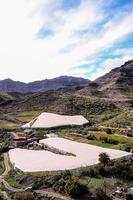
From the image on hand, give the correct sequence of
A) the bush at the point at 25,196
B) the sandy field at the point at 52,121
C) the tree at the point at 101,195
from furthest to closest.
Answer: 1. the sandy field at the point at 52,121
2. the bush at the point at 25,196
3. the tree at the point at 101,195

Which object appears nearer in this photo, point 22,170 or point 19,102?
point 22,170

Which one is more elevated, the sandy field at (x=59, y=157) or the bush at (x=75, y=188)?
the sandy field at (x=59, y=157)

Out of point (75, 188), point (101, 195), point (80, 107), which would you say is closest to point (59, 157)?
point (75, 188)

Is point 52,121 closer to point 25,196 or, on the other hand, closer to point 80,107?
point 80,107

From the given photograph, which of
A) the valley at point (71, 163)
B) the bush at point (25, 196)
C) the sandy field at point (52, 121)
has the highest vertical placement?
the sandy field at point (52, 121)

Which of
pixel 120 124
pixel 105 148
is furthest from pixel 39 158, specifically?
pixel 120 124

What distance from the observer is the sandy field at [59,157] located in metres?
58.3

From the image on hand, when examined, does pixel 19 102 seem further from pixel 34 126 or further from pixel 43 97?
pixel 34 126

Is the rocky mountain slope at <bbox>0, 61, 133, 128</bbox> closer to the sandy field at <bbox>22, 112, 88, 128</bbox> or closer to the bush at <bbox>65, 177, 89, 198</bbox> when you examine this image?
the sandy field at <bbox>22, 112, 88, 128</bbox>

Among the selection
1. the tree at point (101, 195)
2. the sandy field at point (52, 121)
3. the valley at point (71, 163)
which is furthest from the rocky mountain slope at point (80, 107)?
the tree at point (101, 195)

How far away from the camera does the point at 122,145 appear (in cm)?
6850

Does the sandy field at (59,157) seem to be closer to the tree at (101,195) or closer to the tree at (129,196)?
the tree at (101,195)

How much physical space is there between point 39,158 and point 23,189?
1238cm

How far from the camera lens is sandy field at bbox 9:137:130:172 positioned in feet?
191
